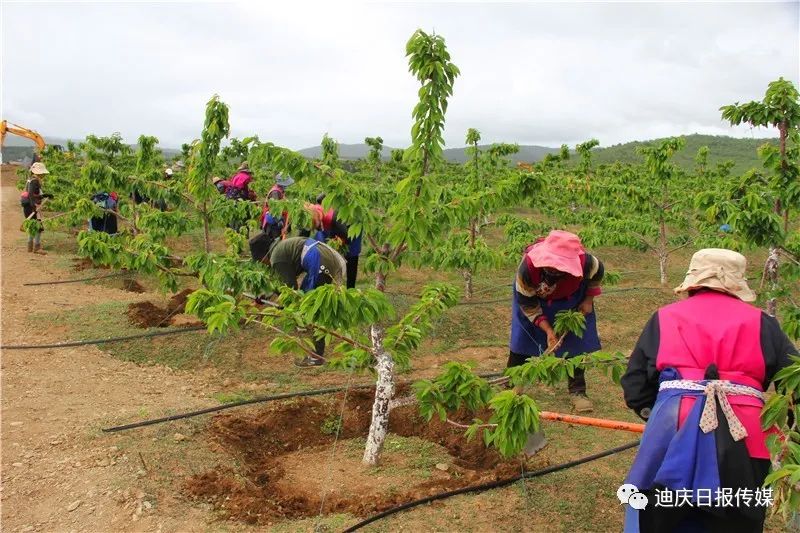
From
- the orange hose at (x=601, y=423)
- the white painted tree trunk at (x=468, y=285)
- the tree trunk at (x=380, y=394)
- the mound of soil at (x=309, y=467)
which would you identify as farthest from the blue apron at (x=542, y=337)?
the white painted tree trunk at (x=468, y=285)

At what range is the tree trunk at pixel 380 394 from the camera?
13.4ft

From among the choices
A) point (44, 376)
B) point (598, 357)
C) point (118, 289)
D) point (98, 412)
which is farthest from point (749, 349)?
point (118, 289)

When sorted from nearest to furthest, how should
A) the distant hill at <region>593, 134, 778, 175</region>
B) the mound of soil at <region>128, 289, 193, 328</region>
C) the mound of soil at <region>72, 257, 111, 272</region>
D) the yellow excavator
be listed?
the mound of soil at <region>128, 289, 193, 328</region>
the mound of soil at <region>72, 257, 111, 272</region>
the yellow excavator
the distant hill at <region>593, 134, 778, 175</region>

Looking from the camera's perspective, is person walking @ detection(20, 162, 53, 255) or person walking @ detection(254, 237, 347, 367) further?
person walking @ detection(20, 162, 53, 255)

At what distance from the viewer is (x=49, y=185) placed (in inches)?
706

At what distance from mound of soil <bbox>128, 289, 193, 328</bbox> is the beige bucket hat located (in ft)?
22.3

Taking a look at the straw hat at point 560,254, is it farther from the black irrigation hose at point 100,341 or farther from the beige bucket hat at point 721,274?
the black irrigation hose at point 100,341

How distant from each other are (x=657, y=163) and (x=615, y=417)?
21.9 feet

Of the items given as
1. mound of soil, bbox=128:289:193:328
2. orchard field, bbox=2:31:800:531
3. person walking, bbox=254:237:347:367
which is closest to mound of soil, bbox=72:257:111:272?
mound of soil, bbox=128:289:193:328

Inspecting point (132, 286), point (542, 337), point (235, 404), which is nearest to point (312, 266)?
point (235, 404)

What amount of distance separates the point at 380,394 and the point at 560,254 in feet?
5.30

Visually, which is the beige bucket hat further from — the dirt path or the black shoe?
the black shoe

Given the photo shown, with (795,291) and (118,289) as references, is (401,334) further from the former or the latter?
(795,291)

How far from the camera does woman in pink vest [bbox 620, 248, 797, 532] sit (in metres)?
2.30
